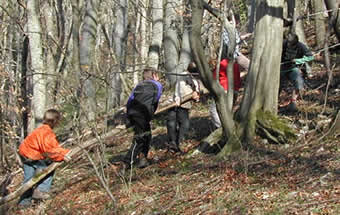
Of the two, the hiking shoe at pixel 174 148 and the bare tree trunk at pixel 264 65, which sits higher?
the bare tree trunk at pixel 264 65

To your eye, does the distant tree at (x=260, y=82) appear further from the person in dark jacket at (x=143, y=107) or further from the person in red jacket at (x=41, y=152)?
the person in red jacket at (x=41, y=152)

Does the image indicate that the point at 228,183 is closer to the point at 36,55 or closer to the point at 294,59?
the point at 294,59

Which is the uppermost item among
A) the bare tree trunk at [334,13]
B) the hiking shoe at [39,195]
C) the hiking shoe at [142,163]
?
the bare tree trunk at [334,13]

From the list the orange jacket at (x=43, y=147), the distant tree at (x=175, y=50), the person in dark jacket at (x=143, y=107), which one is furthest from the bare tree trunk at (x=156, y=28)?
the orange jacket at (x=43, y=147)

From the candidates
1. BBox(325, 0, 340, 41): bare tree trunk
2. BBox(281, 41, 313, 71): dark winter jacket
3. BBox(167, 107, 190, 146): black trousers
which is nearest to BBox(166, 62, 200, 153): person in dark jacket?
BBox(167, 107, 190, 146): black trousers

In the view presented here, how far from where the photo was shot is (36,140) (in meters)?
6.99

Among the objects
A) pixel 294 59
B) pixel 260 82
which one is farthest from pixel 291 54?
pixel 260 82

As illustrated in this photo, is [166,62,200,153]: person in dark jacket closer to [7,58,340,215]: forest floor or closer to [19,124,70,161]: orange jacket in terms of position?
[7,58,340,215]: forest floor

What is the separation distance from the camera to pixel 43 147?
6.95m

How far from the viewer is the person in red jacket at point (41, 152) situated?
6.89 m

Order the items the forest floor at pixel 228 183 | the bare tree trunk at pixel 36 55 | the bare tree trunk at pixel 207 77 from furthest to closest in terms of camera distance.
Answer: the bare tree trunk at pixel 36 55 → the bare tree trunk at pixel 207 77 → the forest floor at pixel 228 183

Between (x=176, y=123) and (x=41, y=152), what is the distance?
2.62 m

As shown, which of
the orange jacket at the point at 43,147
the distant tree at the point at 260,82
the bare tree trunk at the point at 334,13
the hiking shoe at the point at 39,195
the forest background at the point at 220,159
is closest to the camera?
the forest background at the point at 220,159

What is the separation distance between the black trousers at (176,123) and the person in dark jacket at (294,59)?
7.35 feet
